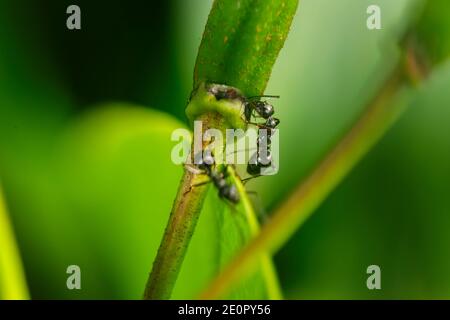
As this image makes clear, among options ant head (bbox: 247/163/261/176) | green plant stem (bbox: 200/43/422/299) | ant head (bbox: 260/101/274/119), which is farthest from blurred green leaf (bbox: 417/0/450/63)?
ant head (bbox: 247/163/261/176)

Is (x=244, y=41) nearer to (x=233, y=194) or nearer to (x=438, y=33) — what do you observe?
(x=438, y=33)

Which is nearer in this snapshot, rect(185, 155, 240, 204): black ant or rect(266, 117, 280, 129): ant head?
rect(185, 155, 240, 204): black ant

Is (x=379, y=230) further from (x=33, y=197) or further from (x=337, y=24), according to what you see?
(x=33, y=197)

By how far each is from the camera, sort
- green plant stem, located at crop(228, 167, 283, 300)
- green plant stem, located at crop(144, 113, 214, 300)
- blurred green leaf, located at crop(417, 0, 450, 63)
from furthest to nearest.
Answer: green plant stem, located at crop(228, 167, 283, 300)
green plant stem, located at crop(144, 113, 214, 300)
blurred green leaf, located at crop(417, 0, 450, 63)

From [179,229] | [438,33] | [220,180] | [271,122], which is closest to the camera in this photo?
[438,33]

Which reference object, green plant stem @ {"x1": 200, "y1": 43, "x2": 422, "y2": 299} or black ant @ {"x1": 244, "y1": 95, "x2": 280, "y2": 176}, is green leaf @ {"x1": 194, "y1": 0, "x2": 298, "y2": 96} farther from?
black ant @ {"x1": 244, "y1": 95, "x2": 280, "y2": 176}

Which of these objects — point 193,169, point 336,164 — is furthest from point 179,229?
point 336,164
